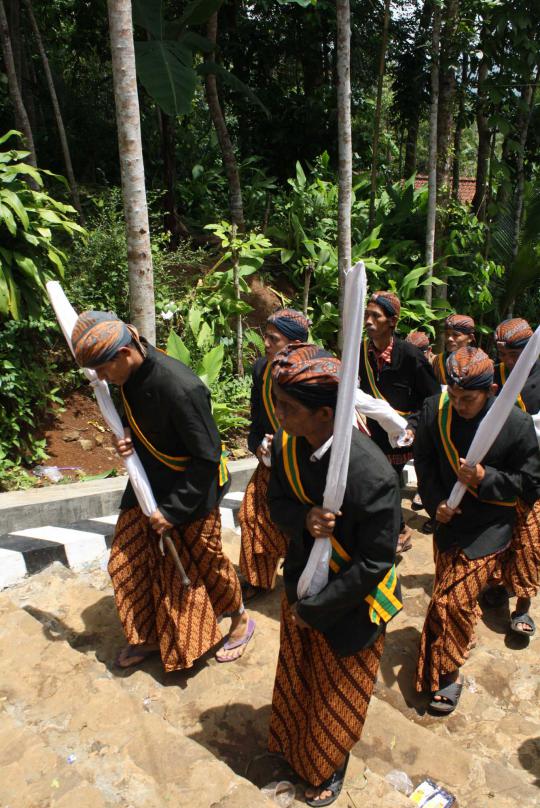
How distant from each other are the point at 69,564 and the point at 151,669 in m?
0.97

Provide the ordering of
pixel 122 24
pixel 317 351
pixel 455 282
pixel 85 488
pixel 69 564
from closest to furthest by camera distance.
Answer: pixel 317 351, pixel 69 564, pixel 122 24, pixel 85 488, pixel 455 282

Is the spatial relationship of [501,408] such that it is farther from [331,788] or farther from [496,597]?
[496,597]

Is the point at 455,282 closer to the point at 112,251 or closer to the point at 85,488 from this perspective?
the point at 112,251

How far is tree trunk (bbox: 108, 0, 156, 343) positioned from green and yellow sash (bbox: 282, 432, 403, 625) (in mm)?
2752

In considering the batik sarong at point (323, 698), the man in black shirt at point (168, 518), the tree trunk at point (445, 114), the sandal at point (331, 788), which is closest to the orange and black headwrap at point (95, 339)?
the man in black shirt at point (168, 518)

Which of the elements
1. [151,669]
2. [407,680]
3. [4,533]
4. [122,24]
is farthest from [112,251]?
[407,680]

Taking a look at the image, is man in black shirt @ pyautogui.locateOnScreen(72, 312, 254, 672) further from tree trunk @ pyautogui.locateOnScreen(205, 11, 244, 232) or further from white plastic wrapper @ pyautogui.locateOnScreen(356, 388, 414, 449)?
tree trunk @ pyautogui.locateOnScreen(205, 11, 244, 232)

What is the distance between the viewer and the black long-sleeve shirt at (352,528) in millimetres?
2301

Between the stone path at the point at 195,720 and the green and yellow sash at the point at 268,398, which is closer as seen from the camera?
the stone path at the point at 195,720

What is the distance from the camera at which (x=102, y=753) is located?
237cm

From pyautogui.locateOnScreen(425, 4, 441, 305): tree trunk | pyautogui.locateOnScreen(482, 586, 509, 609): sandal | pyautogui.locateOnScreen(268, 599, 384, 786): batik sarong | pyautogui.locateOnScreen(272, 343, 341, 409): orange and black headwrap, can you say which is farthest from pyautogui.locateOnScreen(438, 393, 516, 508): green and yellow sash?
pyautogui.locateOnScreen(425, 4, 441, 305): tree trunk

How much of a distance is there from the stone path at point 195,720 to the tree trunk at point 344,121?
11.3ft

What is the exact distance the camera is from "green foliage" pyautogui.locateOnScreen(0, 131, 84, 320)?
4871 mm

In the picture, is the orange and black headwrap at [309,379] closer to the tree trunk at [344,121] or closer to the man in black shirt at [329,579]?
the man in black shirt at [329,579]
